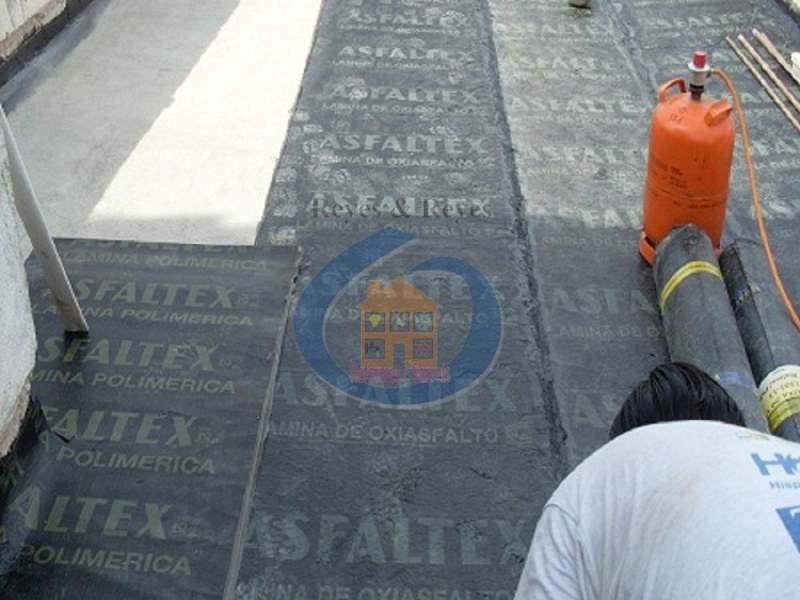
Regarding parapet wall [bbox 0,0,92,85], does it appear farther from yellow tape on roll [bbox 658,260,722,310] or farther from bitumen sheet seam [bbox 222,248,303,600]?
yellow tape on roll [bbox 658,260,722,310]

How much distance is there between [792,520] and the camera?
144 centimetres

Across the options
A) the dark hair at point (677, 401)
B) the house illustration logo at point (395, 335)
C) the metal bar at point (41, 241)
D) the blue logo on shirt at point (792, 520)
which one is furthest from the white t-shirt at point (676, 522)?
the metal bar at point (41, 241)

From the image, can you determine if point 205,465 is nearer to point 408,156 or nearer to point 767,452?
point 767,452

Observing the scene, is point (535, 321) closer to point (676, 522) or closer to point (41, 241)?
point (41, 241)

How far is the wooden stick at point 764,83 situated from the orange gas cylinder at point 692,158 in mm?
1405

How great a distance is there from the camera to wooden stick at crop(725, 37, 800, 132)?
4.67 meters

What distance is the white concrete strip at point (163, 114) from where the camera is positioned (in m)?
3.93

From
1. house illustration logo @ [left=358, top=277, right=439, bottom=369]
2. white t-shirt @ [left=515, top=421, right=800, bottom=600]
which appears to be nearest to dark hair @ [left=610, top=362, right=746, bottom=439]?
white t-shirt @ [left=515, top=421, right=800, bottom=600]

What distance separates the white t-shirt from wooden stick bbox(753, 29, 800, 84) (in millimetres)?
3863

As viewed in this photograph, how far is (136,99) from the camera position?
4.84 metres

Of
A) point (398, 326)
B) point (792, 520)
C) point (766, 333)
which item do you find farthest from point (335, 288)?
point (792, 520)

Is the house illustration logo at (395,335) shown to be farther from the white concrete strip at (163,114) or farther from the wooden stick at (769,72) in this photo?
the wooden stick at (769,72)

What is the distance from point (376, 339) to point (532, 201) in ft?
3.75

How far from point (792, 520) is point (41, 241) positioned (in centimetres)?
237
